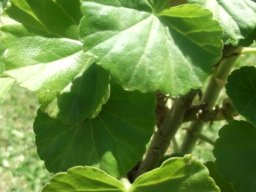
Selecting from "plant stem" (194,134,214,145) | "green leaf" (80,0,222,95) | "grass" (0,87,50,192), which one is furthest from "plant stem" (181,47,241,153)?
"grass" (0,87,50,192)

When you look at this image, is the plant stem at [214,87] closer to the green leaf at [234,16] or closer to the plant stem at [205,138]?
the plant stem at [205,138]

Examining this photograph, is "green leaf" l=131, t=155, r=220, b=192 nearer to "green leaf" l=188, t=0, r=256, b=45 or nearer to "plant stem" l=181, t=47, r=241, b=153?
"green leaf" l=188, t=0, r=256, b=45

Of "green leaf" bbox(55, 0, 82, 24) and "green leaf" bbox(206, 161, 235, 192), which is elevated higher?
"green leaf" bbox(55, 0, 82, 24)

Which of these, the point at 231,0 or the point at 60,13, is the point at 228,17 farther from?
the point at 60,13

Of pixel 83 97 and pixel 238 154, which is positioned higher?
pixel 83 97

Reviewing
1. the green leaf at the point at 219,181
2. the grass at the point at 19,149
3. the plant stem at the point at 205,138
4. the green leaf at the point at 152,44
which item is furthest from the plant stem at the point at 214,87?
the grass at the point at 19,149

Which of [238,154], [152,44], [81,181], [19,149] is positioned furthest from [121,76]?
[19,149]

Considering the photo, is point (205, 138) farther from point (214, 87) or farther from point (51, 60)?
point (51, 60)
